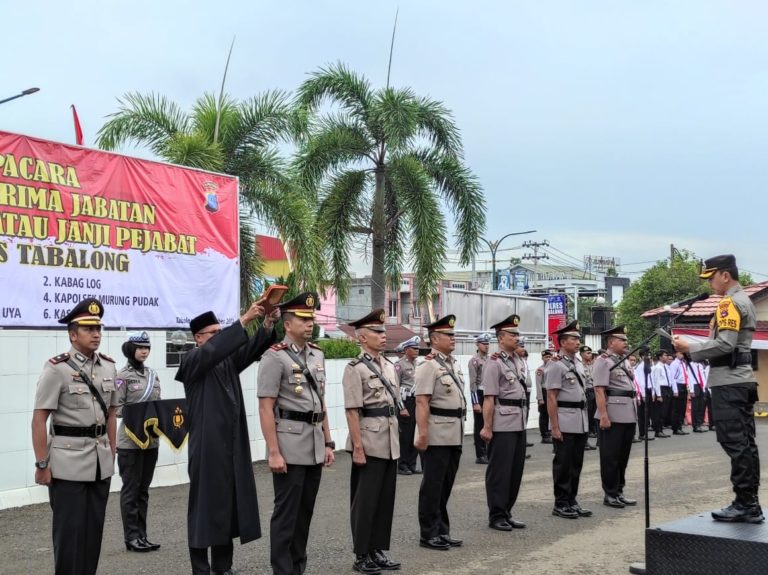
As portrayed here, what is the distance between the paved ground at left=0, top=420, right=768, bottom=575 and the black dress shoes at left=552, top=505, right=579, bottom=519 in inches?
4.7

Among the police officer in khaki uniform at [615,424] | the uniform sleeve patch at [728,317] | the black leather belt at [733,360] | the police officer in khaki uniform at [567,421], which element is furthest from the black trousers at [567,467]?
the uniform sleeve patch at [728,317]

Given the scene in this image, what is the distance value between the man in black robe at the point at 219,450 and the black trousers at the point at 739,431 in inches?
119

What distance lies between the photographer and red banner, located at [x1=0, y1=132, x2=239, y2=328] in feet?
30.9

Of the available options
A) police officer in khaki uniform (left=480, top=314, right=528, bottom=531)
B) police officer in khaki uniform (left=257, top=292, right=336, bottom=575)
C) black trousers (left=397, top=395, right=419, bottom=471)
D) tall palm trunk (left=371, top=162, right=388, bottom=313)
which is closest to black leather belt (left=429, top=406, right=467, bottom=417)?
police officer in khaki uniform (left=480, top=314, right=528, bottom=531)

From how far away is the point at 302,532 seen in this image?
243 inches

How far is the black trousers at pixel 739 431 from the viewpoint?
5816mm

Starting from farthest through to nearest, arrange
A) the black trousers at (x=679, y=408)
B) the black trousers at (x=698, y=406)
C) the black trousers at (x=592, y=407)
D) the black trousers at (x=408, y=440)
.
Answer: the black trousers at (x=698, y=406) → the black trousers at (x=679, y=408) → the black trousers at (x=592, y=407) → the black trousers at (x=408, y=440)

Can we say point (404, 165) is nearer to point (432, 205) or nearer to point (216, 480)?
point (432, 205)

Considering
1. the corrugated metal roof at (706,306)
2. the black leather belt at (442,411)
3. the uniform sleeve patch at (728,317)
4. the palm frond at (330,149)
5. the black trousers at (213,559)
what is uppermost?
the palm frond at (330,149)

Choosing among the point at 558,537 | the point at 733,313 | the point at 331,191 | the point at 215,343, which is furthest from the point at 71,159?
the point at 331,191

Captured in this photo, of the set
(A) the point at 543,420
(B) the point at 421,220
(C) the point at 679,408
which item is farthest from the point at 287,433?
(C) the point at 679,408

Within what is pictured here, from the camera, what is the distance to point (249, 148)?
17.1m

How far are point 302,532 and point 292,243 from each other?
10.6m

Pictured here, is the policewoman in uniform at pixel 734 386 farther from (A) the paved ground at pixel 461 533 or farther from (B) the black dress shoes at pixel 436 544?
(B) the black dress shoes at pixel 436 544
